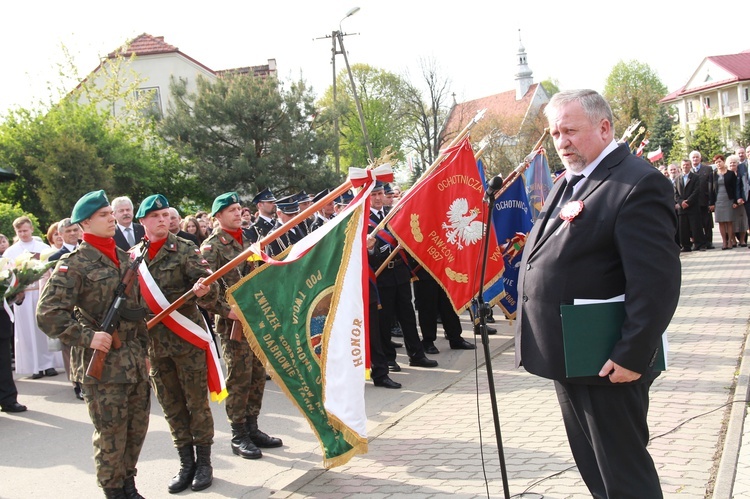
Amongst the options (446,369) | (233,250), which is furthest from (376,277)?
(233,250)

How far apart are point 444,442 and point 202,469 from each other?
74.3 inches

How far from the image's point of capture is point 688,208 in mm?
17859

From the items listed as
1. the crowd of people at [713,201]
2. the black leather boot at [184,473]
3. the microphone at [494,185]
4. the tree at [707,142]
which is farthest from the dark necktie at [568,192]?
the tree at [707,142]

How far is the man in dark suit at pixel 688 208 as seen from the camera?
17.8 m

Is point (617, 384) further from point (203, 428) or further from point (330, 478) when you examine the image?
point (203, 428)

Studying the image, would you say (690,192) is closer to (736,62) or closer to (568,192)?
(568,192)

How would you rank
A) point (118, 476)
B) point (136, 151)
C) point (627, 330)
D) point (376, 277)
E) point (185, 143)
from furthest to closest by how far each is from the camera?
1. point (185, 143)
2. point (136, 151)
3. point (376, 277)
4. point (118, 476)
5. point (627, 330)

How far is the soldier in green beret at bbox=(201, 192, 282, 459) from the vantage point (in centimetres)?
606

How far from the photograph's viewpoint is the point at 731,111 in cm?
8081

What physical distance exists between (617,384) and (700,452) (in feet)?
7.36

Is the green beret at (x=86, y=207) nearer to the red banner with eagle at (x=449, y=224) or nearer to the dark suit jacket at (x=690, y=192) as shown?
the red banner with eagle at (x=449, y=224)

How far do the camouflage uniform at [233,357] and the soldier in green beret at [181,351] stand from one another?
1.39 feet

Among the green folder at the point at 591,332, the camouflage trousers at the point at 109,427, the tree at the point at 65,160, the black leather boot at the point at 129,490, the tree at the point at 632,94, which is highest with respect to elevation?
the tree at the point at 632,94

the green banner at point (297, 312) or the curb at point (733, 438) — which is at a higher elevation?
the green banner at point (297, 312)
